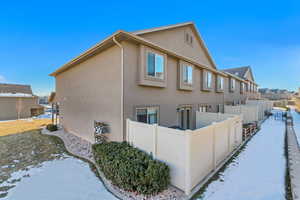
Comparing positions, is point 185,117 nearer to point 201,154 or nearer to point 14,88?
point 201,154

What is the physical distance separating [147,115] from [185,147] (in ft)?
12.3

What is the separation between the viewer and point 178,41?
9.20 m

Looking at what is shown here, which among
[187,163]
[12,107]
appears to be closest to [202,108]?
[187,163]

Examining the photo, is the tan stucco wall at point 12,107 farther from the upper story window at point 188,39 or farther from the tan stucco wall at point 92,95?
the upper story window at point 188,39

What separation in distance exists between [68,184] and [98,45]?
5774 mm

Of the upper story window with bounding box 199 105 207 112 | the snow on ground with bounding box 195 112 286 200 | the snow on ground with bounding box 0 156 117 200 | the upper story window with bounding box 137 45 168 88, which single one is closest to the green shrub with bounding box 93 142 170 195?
the snow on ground with bounding box 0 156 117 200

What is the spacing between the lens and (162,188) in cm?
374

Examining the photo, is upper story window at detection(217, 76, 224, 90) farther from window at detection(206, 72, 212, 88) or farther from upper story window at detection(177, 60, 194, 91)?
upper story window at detection(177, 60, 194, 91)

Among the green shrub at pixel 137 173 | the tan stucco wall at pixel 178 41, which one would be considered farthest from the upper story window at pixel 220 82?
the green shrub at pixel 137 173

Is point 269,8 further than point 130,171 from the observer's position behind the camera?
Yes

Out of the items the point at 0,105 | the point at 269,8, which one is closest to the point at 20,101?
the point at 0,105

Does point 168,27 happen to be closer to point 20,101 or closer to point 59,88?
point 59,88

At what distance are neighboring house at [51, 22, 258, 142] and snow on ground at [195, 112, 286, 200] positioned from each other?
12.9ft

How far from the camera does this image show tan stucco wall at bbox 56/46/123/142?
648 cm
